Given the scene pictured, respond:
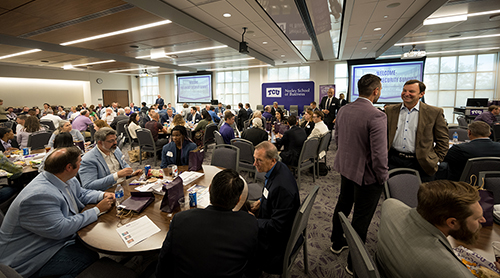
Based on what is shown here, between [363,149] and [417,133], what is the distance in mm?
792

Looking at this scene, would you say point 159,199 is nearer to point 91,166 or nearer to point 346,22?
point 91,166

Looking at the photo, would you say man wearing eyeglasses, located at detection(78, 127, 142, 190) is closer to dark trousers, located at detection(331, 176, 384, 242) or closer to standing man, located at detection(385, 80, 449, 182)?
dark trousers, located at detection(331, 176, 384, 242)

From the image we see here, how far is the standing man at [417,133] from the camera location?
228 cm

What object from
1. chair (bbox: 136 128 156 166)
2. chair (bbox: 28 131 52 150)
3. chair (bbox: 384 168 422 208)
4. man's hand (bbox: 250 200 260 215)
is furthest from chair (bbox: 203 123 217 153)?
chair (bbox: 384 168 422 208)

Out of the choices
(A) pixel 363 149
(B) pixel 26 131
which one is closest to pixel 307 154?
(A) pixel 363 149

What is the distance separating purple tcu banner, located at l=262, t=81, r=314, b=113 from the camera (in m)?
11.5

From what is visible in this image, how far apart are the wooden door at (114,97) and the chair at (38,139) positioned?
1456 cm

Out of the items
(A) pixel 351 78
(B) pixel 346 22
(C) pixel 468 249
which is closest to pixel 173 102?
(A) pixel 351 78

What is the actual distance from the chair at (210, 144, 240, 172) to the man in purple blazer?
1424mm

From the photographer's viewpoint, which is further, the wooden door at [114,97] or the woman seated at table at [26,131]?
the wooden door at [114,97]

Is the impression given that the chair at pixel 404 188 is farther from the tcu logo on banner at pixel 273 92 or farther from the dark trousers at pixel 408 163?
the tcu logo on banner at pixel 273 92

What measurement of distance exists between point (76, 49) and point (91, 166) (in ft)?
25.6

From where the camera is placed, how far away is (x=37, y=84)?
14656 millimetres

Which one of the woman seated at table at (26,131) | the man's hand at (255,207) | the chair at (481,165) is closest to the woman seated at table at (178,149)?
the man's hand at (255,207)
